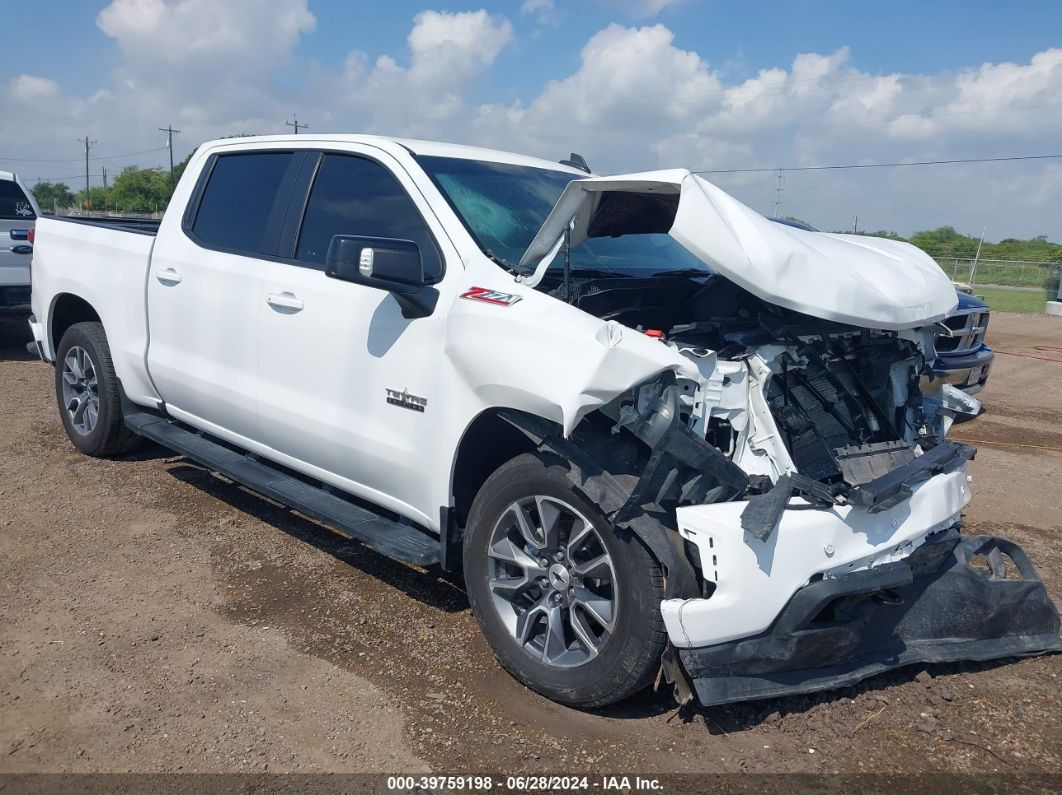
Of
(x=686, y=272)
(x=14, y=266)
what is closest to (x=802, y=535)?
(x=686, y=272)

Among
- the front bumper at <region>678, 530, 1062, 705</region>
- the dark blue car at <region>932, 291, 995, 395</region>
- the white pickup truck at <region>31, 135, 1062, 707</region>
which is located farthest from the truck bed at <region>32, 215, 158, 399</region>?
the dark blue car at <region>932, 291, 995, 395</region>

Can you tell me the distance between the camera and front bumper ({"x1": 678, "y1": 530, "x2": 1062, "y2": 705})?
2.90 m

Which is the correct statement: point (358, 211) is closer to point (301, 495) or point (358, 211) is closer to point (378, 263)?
point (378, 263)

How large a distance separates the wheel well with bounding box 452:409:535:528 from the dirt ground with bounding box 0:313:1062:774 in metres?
0.64

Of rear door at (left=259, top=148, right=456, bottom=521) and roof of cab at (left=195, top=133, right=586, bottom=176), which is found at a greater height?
roof of cab at (left=195, top=133, right=586, bottom=176)

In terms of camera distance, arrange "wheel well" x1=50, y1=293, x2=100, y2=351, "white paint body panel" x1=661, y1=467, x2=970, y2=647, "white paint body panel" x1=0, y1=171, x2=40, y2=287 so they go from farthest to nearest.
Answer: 1. "white paint body panel" x1=0, y1=171, x2=40, y2=287
2. "wheel well" x1=50, y1=293, x2=100, y2=351
3. "white paint body panel" x1=661, y1=467, x2=970, y2=647

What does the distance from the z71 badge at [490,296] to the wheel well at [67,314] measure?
12.1 feet

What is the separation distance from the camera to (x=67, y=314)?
6.24m

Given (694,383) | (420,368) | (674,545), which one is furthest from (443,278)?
(674,545)

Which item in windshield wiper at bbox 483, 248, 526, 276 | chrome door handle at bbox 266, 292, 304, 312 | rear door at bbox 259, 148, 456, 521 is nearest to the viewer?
windshield wiper at bbox 483, 248, 526, 276

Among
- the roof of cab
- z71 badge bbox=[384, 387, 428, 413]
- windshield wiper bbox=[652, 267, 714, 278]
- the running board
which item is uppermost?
the roof of cab

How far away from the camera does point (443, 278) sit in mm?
3625

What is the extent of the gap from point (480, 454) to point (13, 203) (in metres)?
9.78

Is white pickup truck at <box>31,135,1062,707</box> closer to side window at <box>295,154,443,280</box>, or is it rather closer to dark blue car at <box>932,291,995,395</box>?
side window at <box>295,154,443,280</box>
